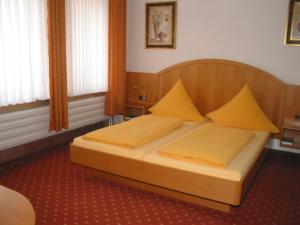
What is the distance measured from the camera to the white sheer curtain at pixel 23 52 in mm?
3338

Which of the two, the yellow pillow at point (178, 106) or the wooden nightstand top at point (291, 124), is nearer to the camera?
the wooden nightstand top at point (291, 124)

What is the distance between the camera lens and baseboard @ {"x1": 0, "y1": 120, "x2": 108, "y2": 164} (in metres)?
3.61

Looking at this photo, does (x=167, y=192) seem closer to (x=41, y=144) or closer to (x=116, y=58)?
(x=41, y=144)

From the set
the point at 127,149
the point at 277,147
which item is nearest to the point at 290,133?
the point at 277,147

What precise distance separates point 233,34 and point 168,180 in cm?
254

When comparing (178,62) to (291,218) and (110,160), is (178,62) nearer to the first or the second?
(110,160)

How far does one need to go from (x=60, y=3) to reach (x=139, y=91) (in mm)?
1963

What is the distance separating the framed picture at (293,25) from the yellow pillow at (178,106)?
1.55 m

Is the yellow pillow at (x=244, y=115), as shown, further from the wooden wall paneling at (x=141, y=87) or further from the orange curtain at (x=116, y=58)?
the orange curtain at (x=116, y=58)

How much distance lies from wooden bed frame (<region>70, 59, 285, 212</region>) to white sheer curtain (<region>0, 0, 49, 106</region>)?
98cm

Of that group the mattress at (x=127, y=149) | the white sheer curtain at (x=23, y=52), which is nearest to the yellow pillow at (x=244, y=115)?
the mattress at (x=127, y=149)

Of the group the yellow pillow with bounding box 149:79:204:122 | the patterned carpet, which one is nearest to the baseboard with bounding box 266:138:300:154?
the patterned carpet

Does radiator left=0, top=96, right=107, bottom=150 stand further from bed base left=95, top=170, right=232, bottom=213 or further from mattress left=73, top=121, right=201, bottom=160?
bed base left=95, top=170, right=232, bottom=213

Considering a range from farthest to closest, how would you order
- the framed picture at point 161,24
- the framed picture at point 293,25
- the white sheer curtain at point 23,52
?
the framed picture at point 161,24, the framed picture at point 293,25, the white sheer curtain at point 23,52
